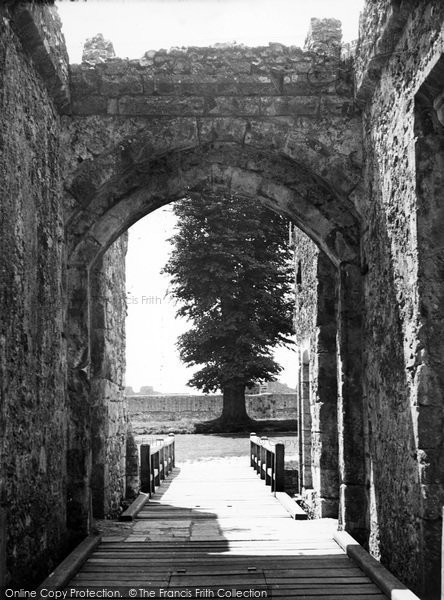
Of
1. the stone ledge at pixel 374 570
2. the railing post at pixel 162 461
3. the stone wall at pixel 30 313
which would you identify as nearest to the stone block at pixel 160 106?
the stone wall at pixel 30 313

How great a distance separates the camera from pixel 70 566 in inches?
213

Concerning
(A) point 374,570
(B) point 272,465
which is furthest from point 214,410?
(A) point 374,570

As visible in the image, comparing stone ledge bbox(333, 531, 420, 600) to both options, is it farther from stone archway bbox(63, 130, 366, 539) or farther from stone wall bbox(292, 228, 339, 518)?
stone wall bbox(292, 228, 339, 518)

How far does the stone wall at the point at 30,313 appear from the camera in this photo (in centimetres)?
466

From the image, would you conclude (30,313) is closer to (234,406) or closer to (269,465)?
(269,465)

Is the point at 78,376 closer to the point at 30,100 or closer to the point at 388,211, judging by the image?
the point at 30,100

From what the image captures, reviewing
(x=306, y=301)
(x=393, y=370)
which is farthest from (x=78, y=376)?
(x=306, y=301)

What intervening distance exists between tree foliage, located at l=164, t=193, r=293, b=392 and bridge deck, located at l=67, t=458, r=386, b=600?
1305 cm

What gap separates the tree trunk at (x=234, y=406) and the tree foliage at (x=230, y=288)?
0.67 ft

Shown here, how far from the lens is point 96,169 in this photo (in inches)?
259

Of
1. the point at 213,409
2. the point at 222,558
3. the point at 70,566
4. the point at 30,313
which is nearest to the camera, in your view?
the point at 30,313

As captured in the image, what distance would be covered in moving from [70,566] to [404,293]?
9.43ft

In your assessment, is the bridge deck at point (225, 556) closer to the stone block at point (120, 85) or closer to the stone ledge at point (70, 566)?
the stone ledge at point (70, 566)

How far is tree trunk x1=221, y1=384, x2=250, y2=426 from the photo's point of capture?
22.8 m
